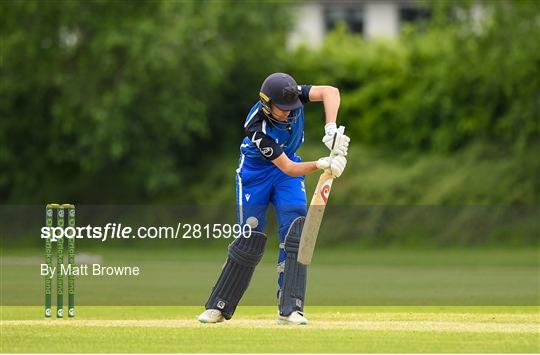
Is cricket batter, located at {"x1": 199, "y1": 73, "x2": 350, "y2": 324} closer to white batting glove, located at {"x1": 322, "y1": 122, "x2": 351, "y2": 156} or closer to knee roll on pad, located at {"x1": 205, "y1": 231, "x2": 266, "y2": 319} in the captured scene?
knee roll on pad, located at {"x1": 205, "y1": 231, "x2": 266, "y2": 319}

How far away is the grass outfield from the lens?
7.48 m

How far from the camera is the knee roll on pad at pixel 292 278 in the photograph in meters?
8.72

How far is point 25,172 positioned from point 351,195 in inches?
251

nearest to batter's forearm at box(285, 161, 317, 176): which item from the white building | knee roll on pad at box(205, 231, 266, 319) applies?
knee roll on pad at box(205, 231, 266, 319)

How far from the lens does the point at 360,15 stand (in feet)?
129

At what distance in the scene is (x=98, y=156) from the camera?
76.4ft

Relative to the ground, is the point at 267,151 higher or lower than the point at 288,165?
higher

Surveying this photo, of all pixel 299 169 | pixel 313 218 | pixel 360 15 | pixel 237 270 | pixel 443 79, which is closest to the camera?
pixel 299 169

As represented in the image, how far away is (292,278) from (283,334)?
71 centimetres

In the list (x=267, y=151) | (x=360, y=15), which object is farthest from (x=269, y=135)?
(x=360, y=15)

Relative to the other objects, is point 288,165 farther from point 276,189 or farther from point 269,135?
point 276,189

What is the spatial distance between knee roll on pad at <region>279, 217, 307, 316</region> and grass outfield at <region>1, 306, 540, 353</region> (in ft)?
0.58

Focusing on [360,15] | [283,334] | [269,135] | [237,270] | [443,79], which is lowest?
[283,334]

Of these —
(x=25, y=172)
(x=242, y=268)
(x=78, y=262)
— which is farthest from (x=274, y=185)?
(x=25, y=172)
